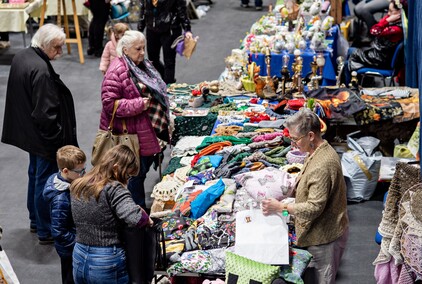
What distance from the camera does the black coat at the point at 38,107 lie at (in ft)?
19.9

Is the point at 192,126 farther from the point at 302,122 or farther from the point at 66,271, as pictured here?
the point at 302,122

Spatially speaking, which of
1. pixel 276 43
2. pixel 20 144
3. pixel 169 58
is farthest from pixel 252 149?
pixel 169 58

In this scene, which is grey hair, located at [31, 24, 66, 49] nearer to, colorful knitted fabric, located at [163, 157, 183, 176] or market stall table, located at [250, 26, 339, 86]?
colorful knitted fabric, located at [163, 157, 183, 176]

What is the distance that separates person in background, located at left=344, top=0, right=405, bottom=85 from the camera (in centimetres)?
933

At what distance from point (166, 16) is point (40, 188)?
10.9 ft

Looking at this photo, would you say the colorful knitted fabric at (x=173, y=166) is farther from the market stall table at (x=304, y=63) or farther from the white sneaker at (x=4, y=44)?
the white sneaker at (x=4, y=44)

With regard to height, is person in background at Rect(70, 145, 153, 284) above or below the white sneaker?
above

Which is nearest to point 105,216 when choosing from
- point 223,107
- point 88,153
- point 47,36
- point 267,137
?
point 47,36

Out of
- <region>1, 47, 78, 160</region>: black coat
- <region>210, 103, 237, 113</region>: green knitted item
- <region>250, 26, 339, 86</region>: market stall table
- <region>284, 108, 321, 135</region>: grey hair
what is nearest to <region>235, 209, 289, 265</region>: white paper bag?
<region>284, 108, 321, 135</region>: grey hair

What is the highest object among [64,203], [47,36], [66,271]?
[47,36]

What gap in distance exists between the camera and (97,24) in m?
11.7

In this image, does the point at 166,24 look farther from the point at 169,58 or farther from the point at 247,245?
the point at 247,245

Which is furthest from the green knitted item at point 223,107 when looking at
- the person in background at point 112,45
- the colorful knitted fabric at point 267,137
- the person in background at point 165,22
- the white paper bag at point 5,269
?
the white paper bag at point 5,269

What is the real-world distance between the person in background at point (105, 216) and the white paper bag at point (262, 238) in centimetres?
56
